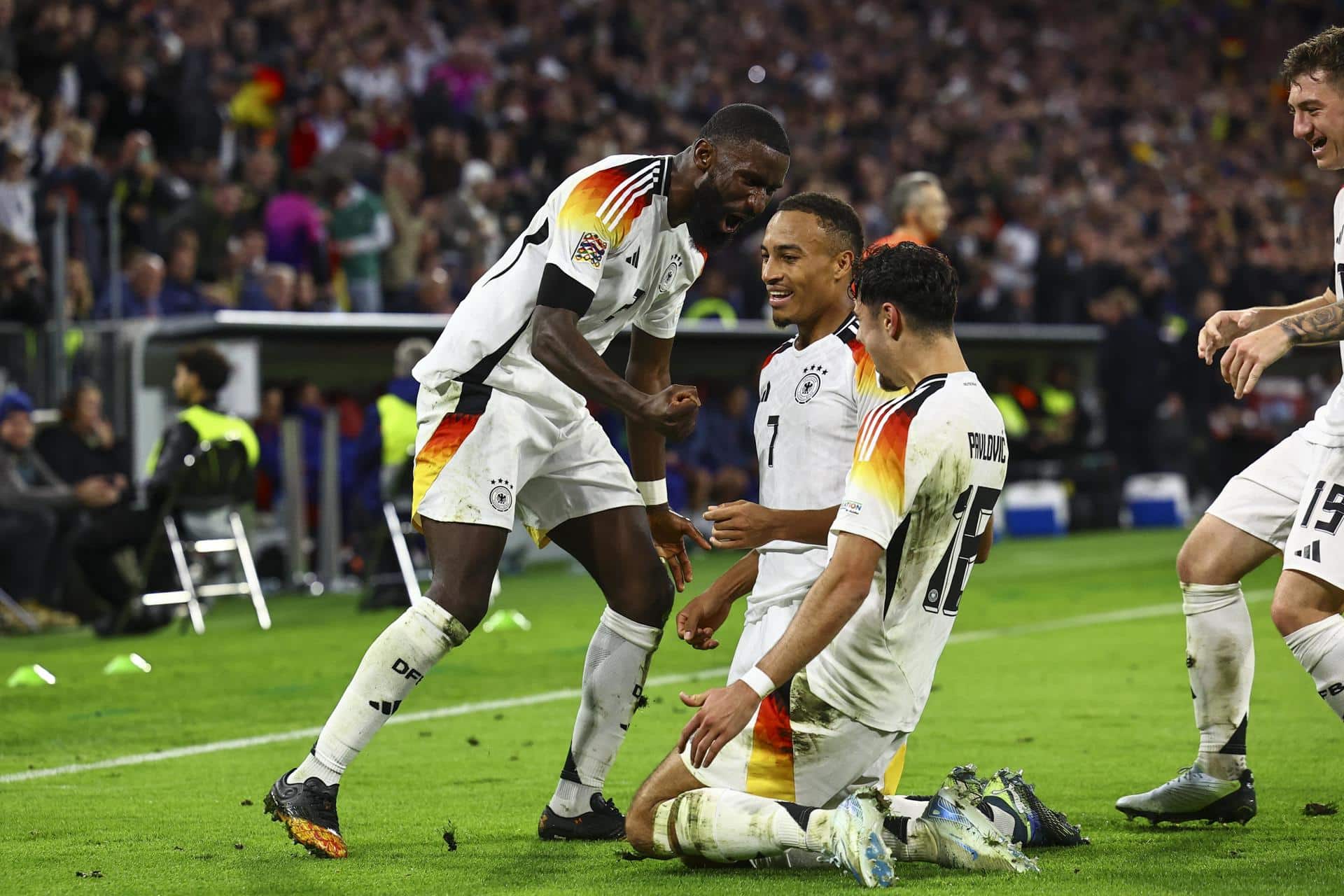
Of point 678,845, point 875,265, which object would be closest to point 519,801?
point 678,845

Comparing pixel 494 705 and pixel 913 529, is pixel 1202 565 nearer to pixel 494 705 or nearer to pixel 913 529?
pixel 913 529

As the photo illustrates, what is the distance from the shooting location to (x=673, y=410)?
4.64m

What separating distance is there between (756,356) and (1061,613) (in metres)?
6.43

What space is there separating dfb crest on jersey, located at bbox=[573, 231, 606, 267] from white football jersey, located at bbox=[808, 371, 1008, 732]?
1.07m

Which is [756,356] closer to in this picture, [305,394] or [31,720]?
[305,394]

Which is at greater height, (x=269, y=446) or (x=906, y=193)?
(x=906, y=193)

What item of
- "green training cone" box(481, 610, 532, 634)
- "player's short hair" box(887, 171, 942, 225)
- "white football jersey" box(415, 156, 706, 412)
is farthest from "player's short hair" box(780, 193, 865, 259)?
"green training cone" box(481, 610, 532, 634)

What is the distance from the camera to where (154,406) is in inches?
518

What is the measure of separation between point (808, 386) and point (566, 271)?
0.77 metres

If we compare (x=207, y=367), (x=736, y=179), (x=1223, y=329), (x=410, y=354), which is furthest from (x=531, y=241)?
(x=410, y=354)

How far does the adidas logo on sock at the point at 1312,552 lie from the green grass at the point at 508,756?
2.55 feet

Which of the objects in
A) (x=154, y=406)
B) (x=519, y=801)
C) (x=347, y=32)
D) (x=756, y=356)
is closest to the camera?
(x=519, y=801)

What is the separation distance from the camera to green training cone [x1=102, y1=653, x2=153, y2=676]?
9594 mm

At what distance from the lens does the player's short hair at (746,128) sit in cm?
512
